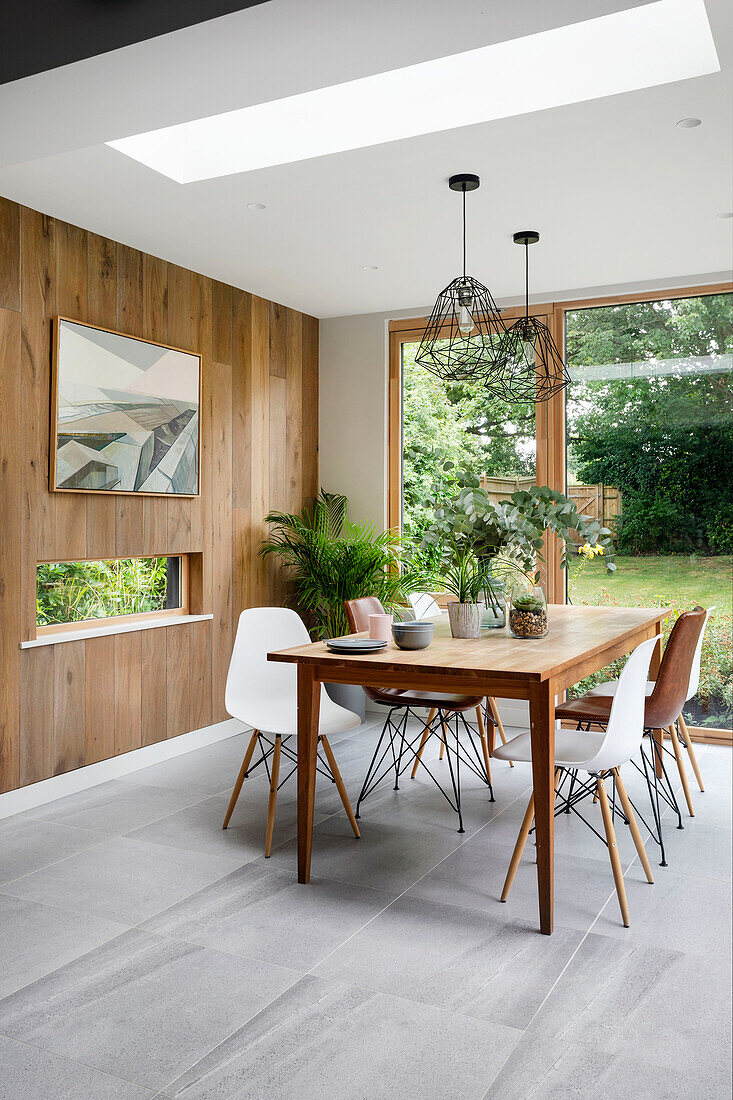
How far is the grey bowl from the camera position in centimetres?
298

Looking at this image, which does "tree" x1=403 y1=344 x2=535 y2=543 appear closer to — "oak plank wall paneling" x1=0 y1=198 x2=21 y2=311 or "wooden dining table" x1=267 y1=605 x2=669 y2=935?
"wooden dining table" x1=267 y1=605 x2=669 y2=935

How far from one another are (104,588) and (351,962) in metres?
2.34

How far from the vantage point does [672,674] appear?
10.2ft

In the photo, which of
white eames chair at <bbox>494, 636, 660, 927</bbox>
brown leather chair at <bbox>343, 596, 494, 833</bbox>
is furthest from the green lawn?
white eames chair at <bbox>494, 636, 660, 927</bbox>

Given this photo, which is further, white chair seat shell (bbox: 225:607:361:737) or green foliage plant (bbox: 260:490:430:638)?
green foliage plant (bbox: 260:490:430:638)

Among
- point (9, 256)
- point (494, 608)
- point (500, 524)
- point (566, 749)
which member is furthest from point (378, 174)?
point (566, 749)

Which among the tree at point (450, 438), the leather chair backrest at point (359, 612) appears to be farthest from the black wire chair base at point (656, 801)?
the tree at point (450, 438)

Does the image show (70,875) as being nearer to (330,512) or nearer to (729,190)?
(330,512)

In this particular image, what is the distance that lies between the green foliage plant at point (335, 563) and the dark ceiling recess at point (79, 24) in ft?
11.3

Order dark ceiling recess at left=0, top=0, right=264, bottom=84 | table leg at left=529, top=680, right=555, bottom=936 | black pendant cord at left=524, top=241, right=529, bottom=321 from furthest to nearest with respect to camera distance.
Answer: black pendant cord at left=524, top=241, right=529, bottom=321 → table leg at left=529, top=680, right=555, bottom=936 → dark ceiling recess at left=0, top=0, right=264, bottom=84

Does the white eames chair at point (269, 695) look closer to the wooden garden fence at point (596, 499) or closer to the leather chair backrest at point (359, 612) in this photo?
the leather chair backrest at point (359, 612)

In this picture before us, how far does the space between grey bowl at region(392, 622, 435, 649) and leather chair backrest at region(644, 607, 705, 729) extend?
828 millimetres

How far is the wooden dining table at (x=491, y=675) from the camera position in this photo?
250 cm

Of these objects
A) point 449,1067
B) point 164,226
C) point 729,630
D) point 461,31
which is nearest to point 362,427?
point 164,226
